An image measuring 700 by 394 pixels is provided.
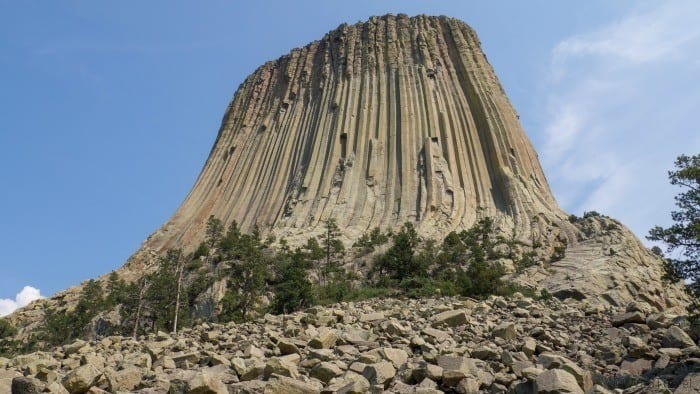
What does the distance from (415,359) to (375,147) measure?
120ft

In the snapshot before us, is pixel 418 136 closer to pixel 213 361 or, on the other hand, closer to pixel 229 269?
pixel 229 269

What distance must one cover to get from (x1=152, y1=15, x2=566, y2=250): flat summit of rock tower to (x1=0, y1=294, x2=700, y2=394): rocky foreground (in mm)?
24366

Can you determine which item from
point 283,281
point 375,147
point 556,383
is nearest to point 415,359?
point 556,383

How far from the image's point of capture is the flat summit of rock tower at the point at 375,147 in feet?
128

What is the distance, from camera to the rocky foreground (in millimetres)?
6254

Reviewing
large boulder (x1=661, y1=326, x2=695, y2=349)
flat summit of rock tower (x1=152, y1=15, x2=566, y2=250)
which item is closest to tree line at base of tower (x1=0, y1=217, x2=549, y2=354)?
flat summit of rock tower (x1=152, y1=15, x2=566, y2=250)

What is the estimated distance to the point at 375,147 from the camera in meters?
43.9

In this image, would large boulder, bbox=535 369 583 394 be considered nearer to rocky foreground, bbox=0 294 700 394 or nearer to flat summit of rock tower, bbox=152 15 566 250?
rocky foreground, bbox=0 294 700 394

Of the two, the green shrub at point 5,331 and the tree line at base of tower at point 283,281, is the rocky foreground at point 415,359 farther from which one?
the green shrub at point 5,331

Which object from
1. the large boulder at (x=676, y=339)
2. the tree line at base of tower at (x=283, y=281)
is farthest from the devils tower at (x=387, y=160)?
the large boulder at (x=676, y=339)

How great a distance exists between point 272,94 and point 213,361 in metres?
50.8

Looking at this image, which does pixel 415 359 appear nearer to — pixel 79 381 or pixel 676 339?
pixel 676 339

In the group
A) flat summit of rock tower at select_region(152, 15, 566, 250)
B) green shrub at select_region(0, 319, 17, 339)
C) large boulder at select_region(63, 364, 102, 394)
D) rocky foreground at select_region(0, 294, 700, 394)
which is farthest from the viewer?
flat summit of rock tower at select_region(152, 15, 566, 250)

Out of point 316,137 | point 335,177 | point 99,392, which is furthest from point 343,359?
point 316,137
